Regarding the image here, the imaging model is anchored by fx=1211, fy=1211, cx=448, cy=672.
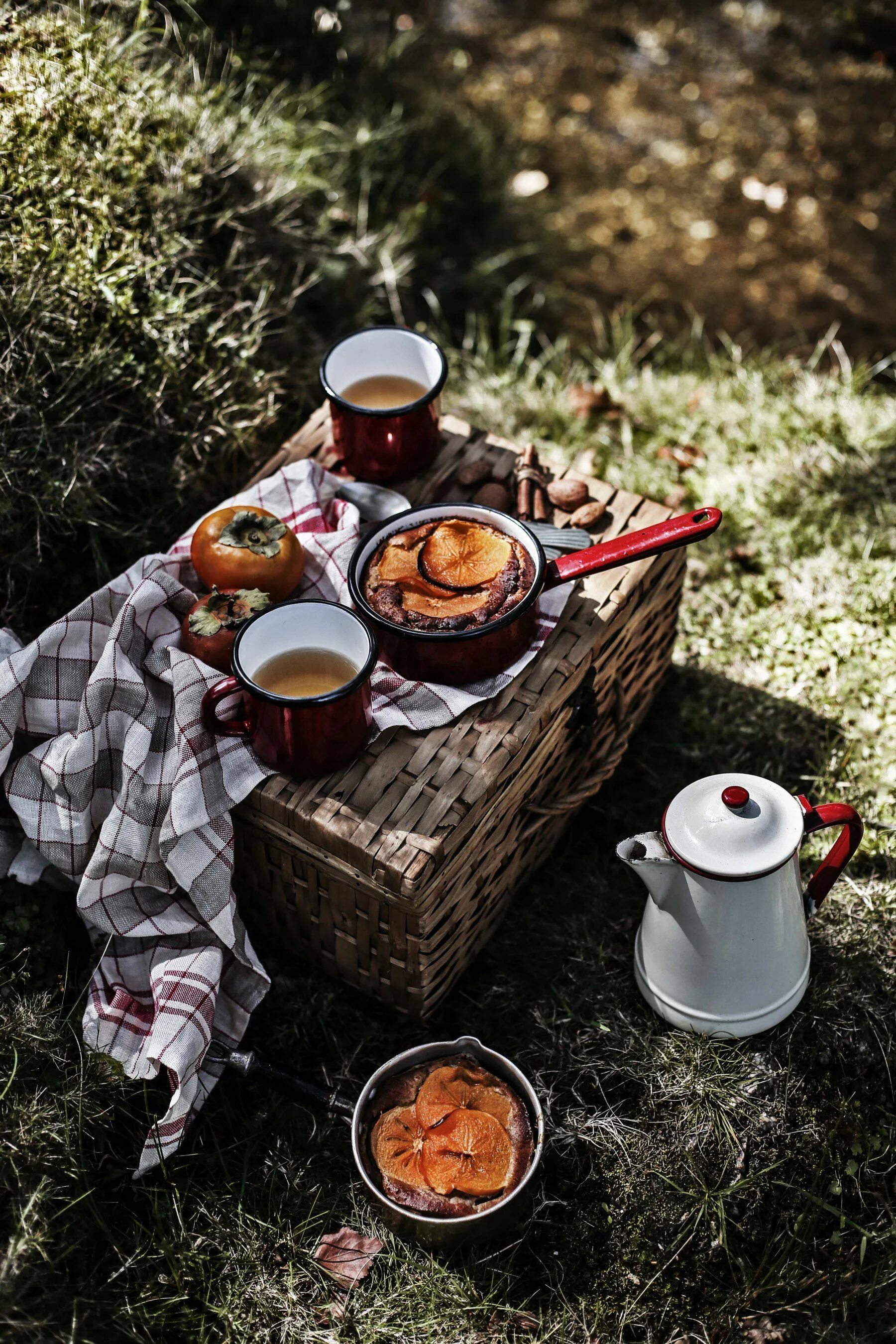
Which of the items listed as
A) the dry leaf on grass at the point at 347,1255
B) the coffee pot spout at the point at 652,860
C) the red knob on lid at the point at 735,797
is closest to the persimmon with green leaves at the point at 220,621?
the coffee pot spout at the point at 652,860

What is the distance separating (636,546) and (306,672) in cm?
73

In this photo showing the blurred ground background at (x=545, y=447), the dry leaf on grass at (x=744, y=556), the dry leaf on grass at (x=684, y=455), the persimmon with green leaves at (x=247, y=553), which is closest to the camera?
the blurred ground background at (x=545, y=447)

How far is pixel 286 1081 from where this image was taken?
2.59 meters

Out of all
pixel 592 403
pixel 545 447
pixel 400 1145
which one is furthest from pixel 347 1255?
pixel 592 403

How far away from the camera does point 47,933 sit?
2.70 meters

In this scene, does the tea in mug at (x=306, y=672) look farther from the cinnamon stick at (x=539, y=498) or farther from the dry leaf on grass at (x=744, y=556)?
the dry leaf on grass at (x=744, y=556)

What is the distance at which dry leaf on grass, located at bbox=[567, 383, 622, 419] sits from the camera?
13.3 ft

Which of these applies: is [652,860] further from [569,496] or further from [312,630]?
[569,496]

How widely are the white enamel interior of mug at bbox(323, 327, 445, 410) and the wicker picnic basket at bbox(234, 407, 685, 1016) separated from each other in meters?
0.18

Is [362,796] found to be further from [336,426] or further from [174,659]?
[336,426]

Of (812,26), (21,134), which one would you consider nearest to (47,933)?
(21,134)

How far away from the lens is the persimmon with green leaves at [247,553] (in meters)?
2.60

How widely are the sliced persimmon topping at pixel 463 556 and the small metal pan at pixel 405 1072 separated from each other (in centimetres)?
95

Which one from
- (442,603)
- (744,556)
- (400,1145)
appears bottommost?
(400,1145)
